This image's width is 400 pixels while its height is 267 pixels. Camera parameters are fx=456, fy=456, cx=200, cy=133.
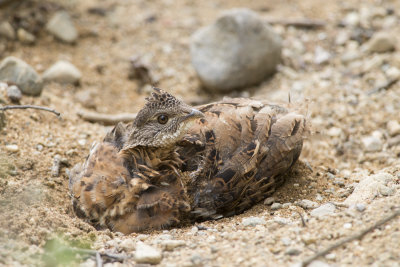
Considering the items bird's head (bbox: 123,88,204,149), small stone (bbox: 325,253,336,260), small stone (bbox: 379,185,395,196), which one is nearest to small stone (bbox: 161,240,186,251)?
bird's head (bbox: 123,88,204,149)

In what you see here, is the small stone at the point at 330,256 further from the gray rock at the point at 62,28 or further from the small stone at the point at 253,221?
the gray rock at the point at 62,28

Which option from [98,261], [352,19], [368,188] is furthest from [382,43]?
[98,261]

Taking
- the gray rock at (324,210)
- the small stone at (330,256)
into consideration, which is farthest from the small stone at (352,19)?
the small stone at (330,256)

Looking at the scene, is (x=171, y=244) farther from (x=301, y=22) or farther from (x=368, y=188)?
(x=301, y=22)

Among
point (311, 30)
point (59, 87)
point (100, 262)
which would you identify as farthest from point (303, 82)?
point (100, 262)

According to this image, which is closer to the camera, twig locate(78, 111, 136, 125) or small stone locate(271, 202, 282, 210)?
small stone locate(271, 202, 282, 210)

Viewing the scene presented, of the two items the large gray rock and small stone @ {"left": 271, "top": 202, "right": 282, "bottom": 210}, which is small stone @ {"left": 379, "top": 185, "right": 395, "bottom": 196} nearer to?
small stone @ {"left": 271, "top": 202, "right": 282, "bottom": 210}

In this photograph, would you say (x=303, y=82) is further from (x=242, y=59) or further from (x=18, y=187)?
(x=18, y=187)
